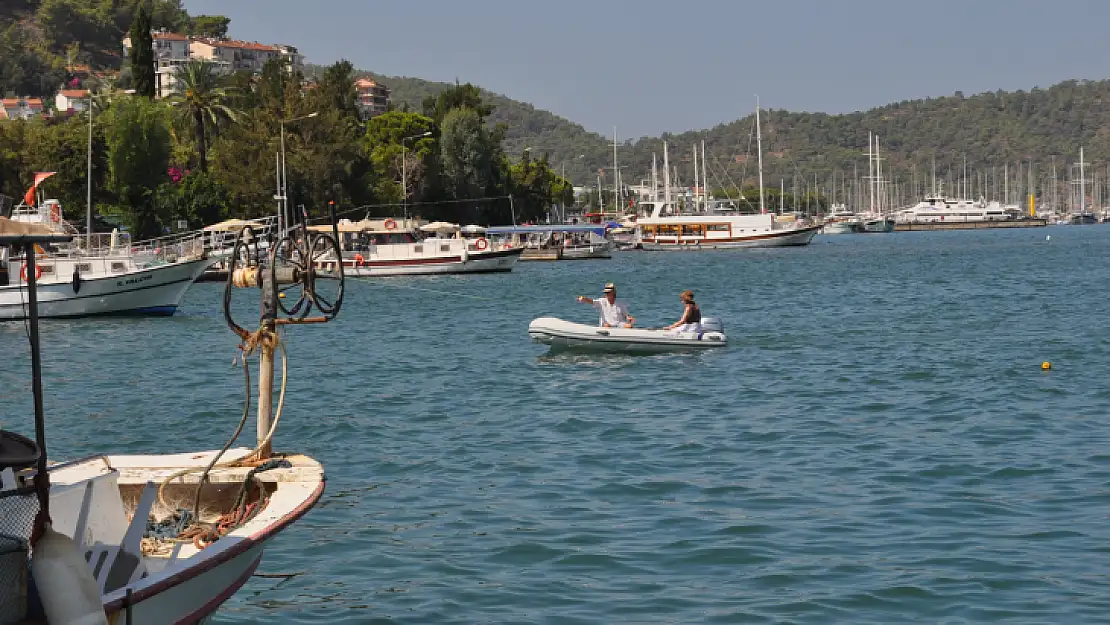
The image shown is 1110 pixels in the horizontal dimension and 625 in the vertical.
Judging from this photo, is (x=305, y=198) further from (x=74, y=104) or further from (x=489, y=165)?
(x=74, y=104)

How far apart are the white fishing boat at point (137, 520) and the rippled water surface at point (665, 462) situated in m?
0.99

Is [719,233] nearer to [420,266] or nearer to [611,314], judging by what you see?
[420,266]

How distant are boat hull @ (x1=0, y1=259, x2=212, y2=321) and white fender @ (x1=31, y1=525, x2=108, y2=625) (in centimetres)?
3776

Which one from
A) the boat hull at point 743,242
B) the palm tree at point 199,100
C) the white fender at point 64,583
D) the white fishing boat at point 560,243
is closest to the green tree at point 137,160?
the palm tree at point 199,100

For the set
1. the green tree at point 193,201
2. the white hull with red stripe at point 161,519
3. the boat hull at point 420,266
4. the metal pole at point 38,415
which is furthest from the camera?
the green tree at point 193,201

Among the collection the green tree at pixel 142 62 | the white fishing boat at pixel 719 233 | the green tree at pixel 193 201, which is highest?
the green tree at pixel 142 62

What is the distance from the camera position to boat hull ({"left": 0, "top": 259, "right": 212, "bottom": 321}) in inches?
1784

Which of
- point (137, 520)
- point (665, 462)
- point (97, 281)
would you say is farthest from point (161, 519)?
point (97, 281)

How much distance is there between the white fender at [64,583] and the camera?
878cm

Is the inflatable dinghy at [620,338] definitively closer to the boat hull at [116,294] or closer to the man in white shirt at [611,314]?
the man in white shirt at [611,314]

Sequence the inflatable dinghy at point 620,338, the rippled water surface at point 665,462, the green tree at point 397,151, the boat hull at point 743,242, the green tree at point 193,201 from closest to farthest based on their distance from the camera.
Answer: the rippled water surface at point 665,462 → the inflatable dinghy at point 620,338 → the green tree at point 193,201 → the green tree at point 397,151 → the boat hull at point 743,242

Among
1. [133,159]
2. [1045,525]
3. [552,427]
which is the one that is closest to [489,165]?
[133,159]

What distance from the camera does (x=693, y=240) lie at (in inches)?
4906

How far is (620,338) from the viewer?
99.3 ft
